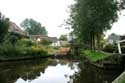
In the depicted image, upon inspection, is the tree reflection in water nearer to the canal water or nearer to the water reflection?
the canal water

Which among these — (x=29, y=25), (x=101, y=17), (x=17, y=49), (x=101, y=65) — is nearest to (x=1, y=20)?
(x=17, y=49)

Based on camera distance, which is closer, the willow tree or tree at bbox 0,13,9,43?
the willow tree

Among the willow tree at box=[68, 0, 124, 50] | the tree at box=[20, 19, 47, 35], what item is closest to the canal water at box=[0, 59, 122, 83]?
the willow tree at box=[68, 0, 124, 50]

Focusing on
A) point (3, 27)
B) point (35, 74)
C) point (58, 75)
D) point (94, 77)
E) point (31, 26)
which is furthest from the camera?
point (31, 26)

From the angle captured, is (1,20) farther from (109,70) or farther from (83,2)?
(109,70)

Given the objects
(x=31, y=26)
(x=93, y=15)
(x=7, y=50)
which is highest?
(x=31, y=26)

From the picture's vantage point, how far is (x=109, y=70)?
84.5ft

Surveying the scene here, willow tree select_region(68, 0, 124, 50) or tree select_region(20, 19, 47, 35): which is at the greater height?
tree select_region(20, 19, 47, 35)

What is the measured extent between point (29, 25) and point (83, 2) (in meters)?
99.5

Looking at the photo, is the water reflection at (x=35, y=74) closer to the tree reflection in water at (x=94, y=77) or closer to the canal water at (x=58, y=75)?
the canal water at (x=58, y=75)

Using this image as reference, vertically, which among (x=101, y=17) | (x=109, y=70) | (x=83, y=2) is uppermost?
(x=83, y=2)

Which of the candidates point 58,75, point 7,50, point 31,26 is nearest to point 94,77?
point 58,75

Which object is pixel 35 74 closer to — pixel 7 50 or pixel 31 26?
pixel 7 50

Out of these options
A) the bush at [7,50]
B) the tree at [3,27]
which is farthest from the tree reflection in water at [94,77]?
the tree at [3,27]
